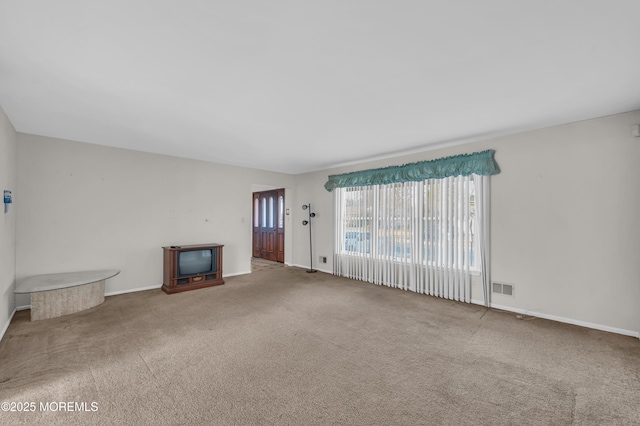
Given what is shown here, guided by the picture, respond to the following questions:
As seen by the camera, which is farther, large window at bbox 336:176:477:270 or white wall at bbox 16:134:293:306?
large window at bbox 336:176:477:270

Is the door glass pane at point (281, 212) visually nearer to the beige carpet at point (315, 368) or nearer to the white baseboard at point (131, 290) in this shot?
the white baseboard at point (131, 290)

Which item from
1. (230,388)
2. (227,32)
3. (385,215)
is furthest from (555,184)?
(230,388)

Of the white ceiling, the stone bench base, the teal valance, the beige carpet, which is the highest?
Result: the white ceiling

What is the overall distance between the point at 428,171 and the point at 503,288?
2.03 m

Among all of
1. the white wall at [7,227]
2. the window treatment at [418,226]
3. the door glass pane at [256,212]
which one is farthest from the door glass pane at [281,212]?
the white wall at [7,227]

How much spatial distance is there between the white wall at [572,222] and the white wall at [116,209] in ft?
16.0

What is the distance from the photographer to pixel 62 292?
3.37 meters

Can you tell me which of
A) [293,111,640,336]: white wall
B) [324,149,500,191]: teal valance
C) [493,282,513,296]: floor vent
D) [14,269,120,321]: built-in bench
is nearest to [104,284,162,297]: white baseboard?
[14,269,120,321]: built-in bench

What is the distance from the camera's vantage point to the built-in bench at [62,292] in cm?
319

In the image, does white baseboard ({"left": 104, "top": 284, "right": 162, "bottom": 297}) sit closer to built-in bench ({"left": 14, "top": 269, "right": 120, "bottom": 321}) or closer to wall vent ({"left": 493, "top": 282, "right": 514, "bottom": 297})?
built-in bench ({"left": 14, "top": 269, "right": 120, "bottom": 321})

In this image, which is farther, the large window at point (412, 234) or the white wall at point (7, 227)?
the large window at point (412, 234)

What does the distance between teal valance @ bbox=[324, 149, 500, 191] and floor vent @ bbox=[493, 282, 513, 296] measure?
62.4 inches

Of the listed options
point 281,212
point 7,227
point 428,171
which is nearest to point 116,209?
point 7,227

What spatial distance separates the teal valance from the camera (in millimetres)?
3789
